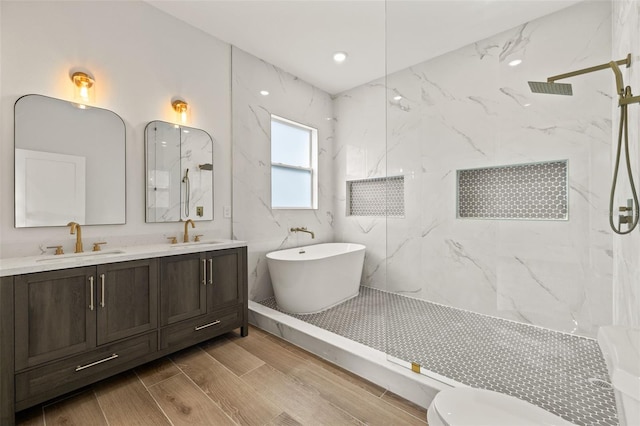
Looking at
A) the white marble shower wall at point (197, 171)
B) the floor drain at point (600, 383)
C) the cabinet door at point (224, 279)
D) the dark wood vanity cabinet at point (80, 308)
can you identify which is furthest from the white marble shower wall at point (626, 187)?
the white marble shower wall at point (197, 171)

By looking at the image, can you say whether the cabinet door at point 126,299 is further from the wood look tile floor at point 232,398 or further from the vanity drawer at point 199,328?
the wood look tile floor at point 232,398

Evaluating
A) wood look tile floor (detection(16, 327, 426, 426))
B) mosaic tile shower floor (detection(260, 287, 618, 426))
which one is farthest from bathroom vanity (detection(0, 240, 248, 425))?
mosaic tile shower floor (detection(260, 287, 618, 426))

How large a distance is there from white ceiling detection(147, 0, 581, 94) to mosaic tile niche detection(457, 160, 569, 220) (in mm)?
1236

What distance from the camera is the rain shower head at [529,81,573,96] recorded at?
1998 mm

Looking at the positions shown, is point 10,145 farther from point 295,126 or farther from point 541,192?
point 541,192

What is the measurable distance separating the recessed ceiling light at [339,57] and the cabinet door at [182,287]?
8.52ft

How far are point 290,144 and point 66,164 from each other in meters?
2.33

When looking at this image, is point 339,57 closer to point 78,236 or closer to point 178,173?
point 178,173

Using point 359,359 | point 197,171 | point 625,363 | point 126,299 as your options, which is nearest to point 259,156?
point 197,171

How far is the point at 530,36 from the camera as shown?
7.44 feet

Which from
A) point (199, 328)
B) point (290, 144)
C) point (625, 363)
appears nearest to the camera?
point (625, 363)

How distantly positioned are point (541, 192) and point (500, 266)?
708 mm

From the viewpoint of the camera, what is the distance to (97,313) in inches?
65.8

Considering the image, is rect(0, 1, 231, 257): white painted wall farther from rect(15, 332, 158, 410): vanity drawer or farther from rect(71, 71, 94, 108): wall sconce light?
rect(15, 332, 158, 410): vanity drawer
